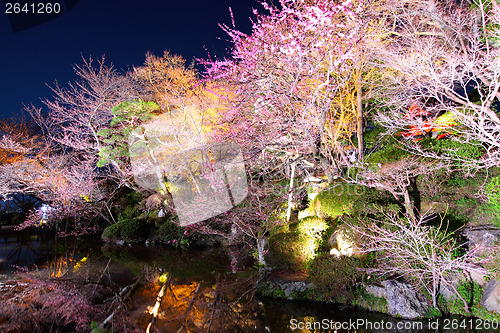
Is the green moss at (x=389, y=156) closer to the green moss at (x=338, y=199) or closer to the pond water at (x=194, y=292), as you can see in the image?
the green moss at (x=338, y=199)

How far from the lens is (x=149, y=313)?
629 cm

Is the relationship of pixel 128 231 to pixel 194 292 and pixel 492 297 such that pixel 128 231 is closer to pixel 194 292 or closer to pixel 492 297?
pixel 194 292

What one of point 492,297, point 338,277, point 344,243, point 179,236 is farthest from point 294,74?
point 179,236

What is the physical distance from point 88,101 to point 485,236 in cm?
1828

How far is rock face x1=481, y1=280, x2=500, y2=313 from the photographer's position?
208 inches

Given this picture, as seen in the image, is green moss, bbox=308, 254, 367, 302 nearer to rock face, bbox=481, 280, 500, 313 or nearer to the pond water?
the pond water

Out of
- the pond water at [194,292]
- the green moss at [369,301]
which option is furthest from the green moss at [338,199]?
the pond water at [194,292]

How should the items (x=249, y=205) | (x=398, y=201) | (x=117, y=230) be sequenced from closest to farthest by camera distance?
1. (x=398, y=201)
2. (x=249, y=205)
3. (x=117, y=230)

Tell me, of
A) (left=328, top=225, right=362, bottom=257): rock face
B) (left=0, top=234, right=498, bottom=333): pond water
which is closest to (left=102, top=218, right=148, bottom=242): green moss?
(left=0, top=234, right=498, bottom=333): pond water

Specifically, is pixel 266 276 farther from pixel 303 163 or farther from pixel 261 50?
pixel 261 50

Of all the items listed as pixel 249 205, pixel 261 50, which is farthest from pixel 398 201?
pixel 261 50

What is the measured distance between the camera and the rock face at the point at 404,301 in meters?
5.55

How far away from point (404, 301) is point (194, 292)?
5361 millimetres

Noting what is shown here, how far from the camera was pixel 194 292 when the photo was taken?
755 centimetres
